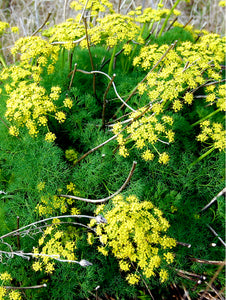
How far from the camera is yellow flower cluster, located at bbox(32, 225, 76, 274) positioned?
217 centimetres

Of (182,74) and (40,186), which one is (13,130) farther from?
(182,74)

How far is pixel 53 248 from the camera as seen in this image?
7.23 feet

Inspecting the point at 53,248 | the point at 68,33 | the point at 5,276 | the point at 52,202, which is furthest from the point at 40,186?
the point at 68,33

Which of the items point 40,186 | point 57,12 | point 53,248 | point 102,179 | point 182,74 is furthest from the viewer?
point 57,12

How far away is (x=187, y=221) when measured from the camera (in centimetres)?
283

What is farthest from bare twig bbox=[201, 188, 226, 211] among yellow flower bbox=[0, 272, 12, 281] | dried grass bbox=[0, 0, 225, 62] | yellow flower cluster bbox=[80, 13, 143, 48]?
dried grass bbox=[0, 0, 225, 62]

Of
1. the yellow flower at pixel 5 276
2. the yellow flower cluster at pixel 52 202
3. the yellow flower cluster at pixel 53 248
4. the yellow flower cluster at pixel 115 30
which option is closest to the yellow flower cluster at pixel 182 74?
the yellow flower cluster at pixel 115 30

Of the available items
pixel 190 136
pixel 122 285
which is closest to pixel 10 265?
pixel 122 285

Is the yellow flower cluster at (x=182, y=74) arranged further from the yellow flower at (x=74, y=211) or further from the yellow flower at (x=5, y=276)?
the yellow flower at (x=5, y=276)

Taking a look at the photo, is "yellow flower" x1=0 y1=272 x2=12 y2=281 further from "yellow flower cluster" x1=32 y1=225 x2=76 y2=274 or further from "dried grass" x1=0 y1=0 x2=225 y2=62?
"dried grass" x1=0 y1=0 x2=225 y2=62

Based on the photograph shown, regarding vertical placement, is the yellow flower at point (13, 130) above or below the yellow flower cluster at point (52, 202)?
above

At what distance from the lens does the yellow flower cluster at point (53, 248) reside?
217 centimetres

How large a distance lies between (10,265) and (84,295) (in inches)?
31.9

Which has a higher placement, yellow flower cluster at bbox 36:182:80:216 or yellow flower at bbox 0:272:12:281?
yellow flower cluster at bbox 36:182:80:216
